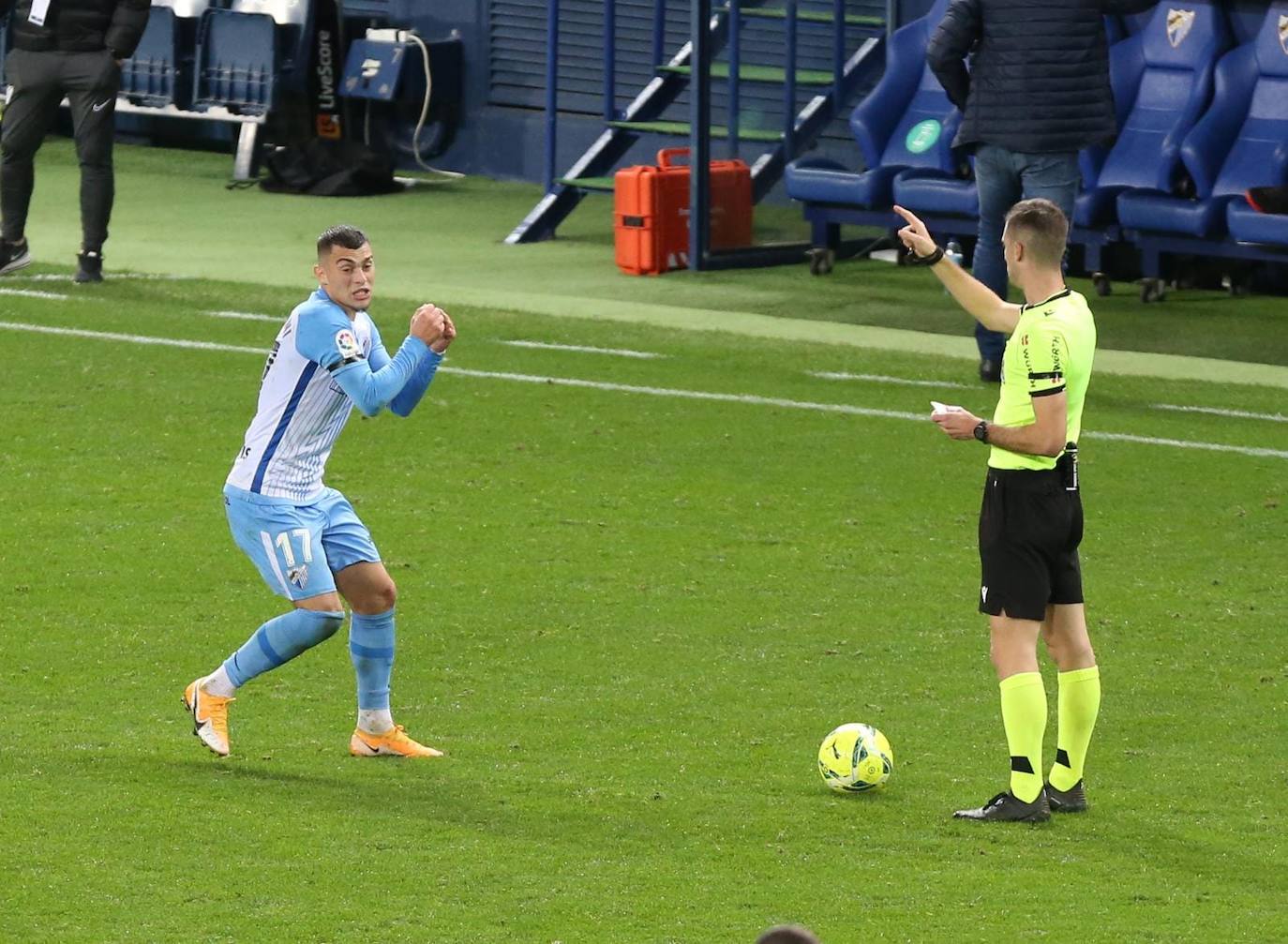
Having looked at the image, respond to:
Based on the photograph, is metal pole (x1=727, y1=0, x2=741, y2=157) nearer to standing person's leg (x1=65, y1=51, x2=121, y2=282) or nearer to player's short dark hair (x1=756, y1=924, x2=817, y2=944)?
standing person's leg (x1=65, y1=51, x2=121, y2=282)

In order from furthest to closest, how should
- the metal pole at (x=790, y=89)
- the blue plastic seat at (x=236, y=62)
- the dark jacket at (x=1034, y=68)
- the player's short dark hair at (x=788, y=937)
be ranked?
the blue plastic seat at (x=236, y=62), the metal pole at (x=790, y=89), the dark jacket at (x=1034, y=68), the player's short dark hair at (x=788, y=937)

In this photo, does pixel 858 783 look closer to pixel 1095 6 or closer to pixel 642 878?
pixel 642 878

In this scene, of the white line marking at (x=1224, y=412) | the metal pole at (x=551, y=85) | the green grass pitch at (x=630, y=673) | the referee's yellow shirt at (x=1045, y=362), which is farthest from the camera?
the metal pole at (x=551, y=85)

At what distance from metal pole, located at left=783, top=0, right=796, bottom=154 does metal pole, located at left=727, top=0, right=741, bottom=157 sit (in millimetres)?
377

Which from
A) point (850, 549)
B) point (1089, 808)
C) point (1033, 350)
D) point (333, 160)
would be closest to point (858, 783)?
point (1089, 808)

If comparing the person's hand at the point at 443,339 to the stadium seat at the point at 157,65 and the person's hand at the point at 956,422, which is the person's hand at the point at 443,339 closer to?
the person's hand at the point at 956,422

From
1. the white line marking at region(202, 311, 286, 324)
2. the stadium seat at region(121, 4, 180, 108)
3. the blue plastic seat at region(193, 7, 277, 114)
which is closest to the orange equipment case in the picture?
the white line marking at region(202, 311, 286, 324)

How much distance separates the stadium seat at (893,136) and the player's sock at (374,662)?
1019 centimetres

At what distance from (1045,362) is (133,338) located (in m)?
8.35

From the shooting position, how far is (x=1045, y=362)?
5.74 meters

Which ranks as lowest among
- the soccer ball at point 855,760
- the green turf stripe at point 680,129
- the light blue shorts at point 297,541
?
the soccer ball at point 855,760

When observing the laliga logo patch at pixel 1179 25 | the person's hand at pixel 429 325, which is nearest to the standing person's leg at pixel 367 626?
the person's hand at pixel 429 325

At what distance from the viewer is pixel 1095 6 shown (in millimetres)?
11805

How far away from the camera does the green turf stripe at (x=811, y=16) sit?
58.2ft
